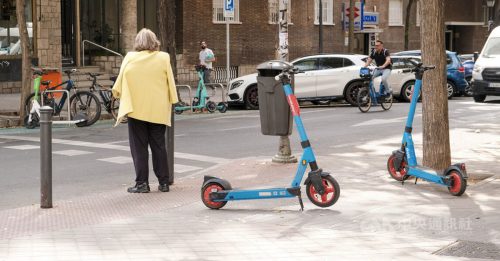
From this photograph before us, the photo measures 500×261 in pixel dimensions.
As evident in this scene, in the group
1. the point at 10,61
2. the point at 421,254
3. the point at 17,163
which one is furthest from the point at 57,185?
the point at 10,61

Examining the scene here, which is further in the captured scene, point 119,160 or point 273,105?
point 119,160

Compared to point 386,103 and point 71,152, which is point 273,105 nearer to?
point 71,152

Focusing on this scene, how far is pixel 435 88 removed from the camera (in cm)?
995

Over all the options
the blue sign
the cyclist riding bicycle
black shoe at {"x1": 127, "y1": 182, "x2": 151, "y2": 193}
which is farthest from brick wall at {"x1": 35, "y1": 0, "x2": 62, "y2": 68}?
black shoe at {"x1": 127, "y1": 182, "x2": 151, "y2": 193}

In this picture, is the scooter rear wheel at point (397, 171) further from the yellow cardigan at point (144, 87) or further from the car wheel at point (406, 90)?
the car wheel at point (406, 90)

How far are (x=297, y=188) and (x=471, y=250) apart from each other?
6.38 feet

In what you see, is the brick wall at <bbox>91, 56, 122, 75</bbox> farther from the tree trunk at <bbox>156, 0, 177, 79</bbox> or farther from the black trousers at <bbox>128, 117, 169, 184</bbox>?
the black trousers at <bbox>128, 117, 169, 184</bbox>

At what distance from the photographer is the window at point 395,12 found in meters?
45.9

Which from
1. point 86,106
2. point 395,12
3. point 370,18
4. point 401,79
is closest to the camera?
point 86,106

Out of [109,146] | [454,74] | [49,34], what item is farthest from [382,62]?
[49,34]

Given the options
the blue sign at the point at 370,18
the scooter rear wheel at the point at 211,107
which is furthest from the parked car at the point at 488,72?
the blue sign at the point at 370,18

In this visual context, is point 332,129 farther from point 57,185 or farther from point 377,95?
point 57,185

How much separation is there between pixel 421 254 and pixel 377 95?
50.9ft

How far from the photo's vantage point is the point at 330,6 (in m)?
41.8
